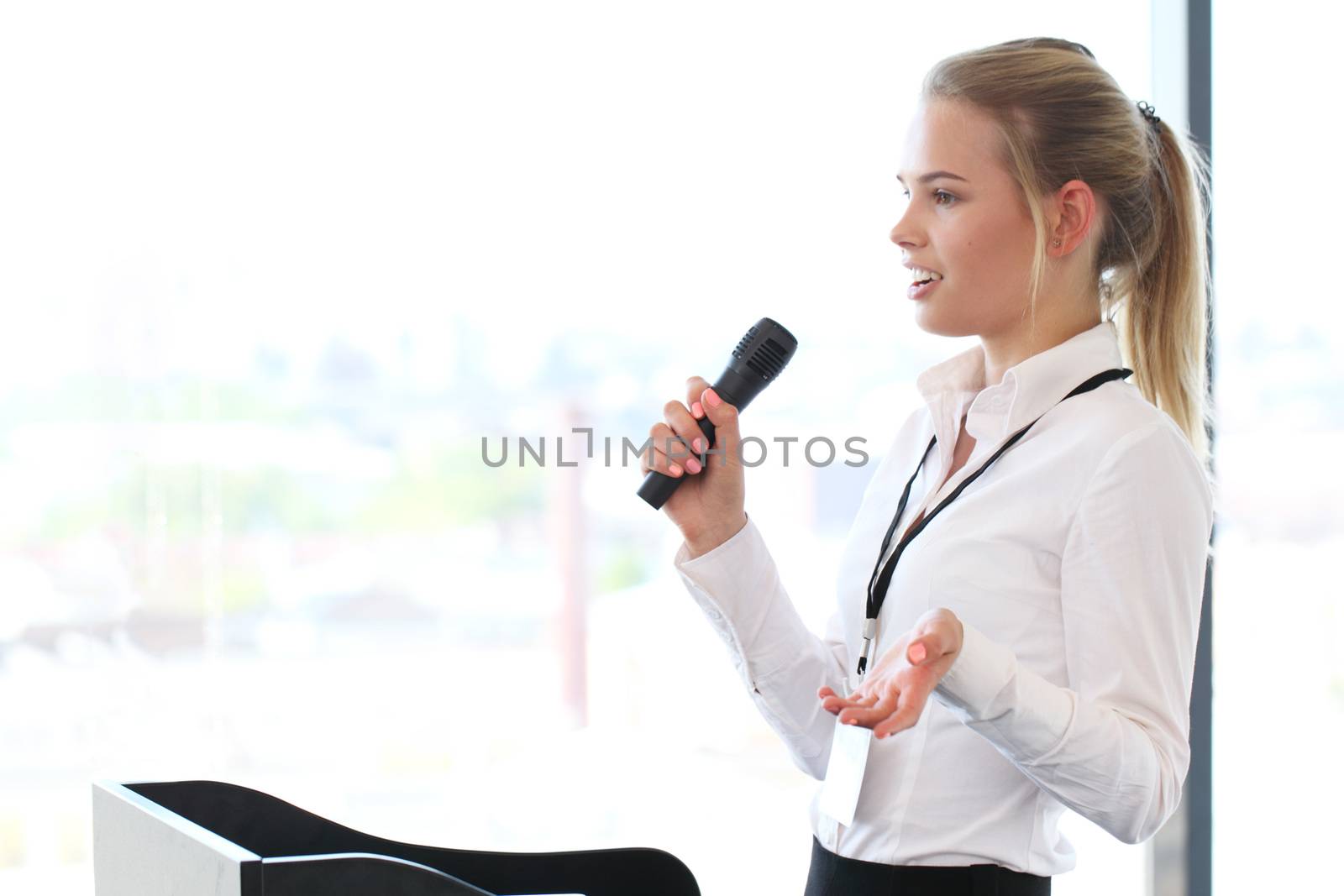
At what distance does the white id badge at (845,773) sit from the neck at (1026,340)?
0.46m

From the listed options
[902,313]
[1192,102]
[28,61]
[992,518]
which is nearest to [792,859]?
[902,313]

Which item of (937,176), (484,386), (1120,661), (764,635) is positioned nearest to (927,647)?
(1120,661)

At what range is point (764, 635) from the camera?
4.93 ft

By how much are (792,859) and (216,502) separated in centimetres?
148

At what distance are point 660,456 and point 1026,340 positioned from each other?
1.52 feet

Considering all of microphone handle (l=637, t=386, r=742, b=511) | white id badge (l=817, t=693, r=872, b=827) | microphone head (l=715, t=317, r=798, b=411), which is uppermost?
microphone head (l=715, t=317, r=798, b=411)

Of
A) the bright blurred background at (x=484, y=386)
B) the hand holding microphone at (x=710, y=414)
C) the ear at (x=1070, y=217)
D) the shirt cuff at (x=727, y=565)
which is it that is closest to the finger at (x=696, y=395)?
the hand holding microphone at (x=710, y=414)

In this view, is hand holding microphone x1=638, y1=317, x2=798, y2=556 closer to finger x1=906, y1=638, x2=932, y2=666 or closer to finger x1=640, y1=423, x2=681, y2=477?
finger x1=640, y1=423, x2=681, y2=477

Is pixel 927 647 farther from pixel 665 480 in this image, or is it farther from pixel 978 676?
pixel 665 480

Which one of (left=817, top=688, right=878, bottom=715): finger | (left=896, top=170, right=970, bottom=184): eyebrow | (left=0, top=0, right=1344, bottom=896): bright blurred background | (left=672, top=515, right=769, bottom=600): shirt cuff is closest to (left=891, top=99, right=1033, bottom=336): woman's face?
(left=896, top=170, right=970, bottom=184): eyebrow

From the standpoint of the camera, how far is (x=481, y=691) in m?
2.57

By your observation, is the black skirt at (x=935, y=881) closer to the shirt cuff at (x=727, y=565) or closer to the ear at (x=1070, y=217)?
the shirt cuff at (x=727, y=565)

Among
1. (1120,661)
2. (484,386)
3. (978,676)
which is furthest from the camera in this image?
(484,386)

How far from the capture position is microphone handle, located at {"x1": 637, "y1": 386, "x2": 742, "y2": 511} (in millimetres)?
1352
